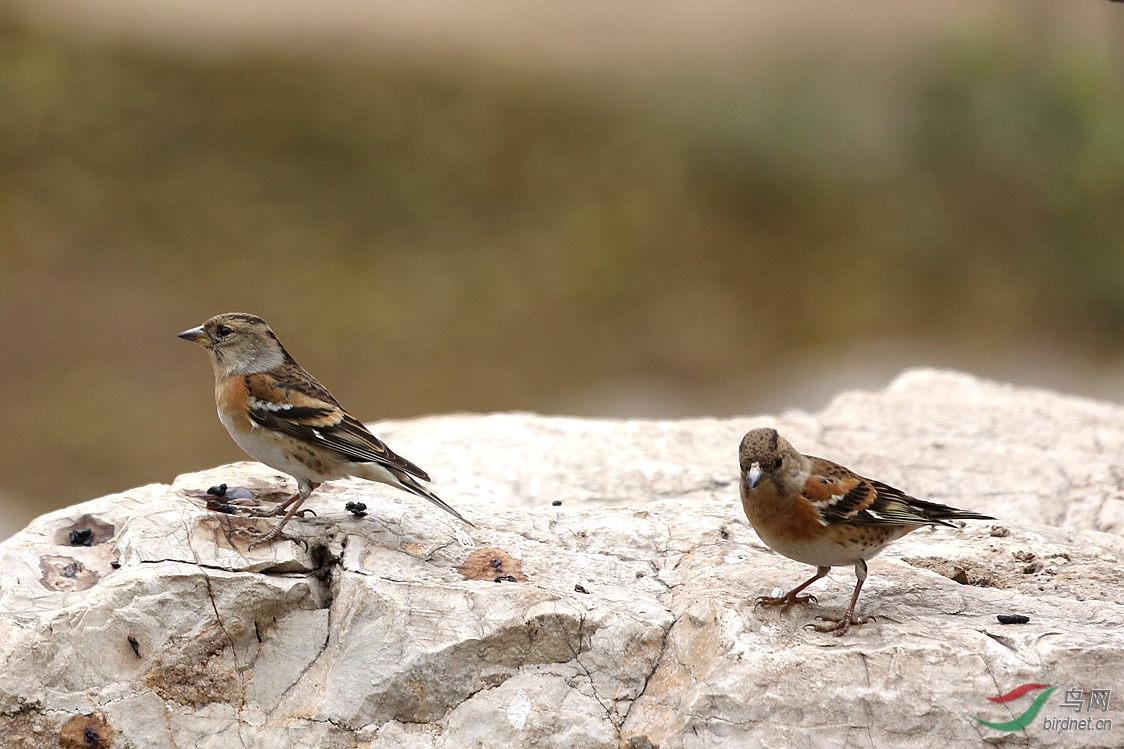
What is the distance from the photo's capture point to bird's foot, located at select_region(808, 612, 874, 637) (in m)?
5.25

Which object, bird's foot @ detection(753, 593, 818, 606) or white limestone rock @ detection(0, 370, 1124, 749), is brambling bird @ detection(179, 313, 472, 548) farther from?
bird's foot @ detection(753, 593, 818, 606)

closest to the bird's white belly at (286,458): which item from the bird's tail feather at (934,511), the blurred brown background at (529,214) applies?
the bird's tail feather at (934,511)

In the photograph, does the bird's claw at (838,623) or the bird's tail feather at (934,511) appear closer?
the bird's claw at (838,623)

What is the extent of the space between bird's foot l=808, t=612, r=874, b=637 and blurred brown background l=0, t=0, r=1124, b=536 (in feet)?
36.7

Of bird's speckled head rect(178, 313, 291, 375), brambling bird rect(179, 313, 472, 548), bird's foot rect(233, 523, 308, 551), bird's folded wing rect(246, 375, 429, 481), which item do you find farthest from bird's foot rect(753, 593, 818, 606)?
bird's speckled head rect(178, 313, 291, 375)

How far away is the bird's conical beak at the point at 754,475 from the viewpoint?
5.32m

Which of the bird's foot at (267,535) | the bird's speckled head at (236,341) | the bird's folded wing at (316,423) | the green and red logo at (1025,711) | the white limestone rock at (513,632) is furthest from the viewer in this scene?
the bird's speckled head at (236,341)

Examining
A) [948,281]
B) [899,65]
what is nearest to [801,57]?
[899,65]

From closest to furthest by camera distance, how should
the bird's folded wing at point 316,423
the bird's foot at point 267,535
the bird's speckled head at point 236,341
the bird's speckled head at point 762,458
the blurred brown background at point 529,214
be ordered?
the bird's speckled head at point 762,458
the bird's foot at point 267,535
the bird's folded wing at point 316,423
the bird's speckled head at point 236,341
the blurred brown background at point 529,214

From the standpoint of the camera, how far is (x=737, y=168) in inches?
805

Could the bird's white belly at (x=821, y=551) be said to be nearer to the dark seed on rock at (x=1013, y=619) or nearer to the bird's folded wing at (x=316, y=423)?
the dark seed on rock at (x=1013, y=619)

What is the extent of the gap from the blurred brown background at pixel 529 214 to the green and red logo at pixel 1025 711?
11588mm

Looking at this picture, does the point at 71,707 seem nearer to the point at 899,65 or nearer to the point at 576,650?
the point at 576,650

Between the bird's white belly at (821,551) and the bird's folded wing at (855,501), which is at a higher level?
the bird's folded wing at (855,501)
